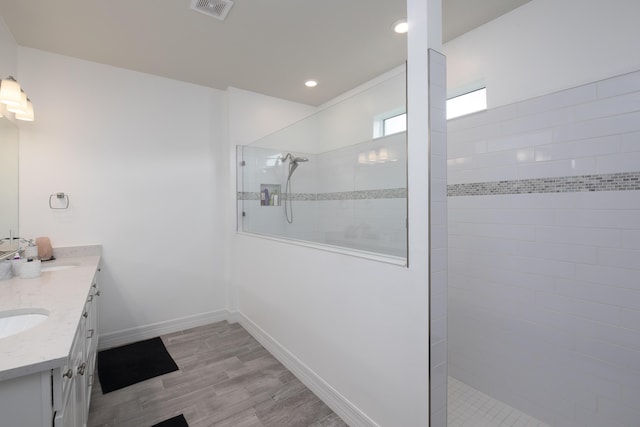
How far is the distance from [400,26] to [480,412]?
2815 millimetres

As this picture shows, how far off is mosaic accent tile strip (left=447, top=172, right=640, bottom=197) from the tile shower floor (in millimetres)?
1462

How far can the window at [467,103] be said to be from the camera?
7.50 ft

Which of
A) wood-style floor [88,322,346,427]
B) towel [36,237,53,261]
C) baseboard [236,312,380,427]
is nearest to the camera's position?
baseboard [236,312,380,427]

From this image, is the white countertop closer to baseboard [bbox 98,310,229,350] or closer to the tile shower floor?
baseboard [bbox 98,310,229,350]

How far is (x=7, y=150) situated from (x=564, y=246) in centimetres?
400

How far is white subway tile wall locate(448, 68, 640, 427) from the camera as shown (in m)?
1.58

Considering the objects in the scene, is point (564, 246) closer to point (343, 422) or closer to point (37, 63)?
point (343, 422)

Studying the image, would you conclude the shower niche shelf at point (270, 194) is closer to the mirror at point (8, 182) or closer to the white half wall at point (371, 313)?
the white half wall at point (371, 313)

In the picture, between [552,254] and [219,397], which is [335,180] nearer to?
[552,254]

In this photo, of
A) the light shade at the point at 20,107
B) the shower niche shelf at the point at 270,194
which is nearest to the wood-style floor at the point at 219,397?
the shower niche shelf at the point at 270,194

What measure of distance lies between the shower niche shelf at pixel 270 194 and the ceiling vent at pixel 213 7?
5.17 ft

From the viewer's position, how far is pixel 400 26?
88.7 inches

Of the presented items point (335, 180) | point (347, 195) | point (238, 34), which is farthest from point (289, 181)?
point (238, 34)

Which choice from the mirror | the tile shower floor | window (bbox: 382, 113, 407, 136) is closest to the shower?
window (bbox: 382, 113, 407, 136)
